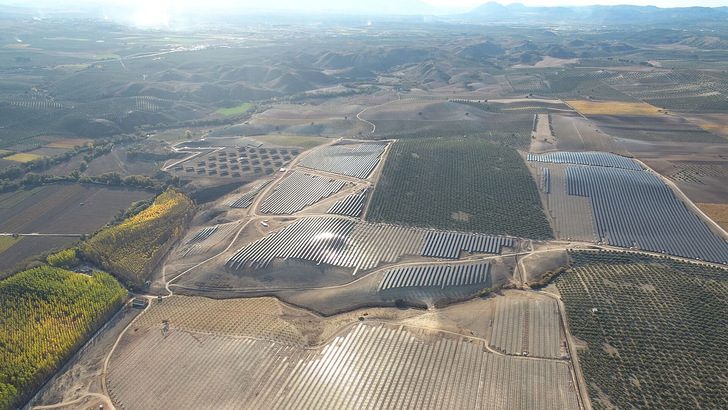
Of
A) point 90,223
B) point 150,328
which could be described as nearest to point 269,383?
point 150,328

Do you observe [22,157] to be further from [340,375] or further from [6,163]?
[340,375]

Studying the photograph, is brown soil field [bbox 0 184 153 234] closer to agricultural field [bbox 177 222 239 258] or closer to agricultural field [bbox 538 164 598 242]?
agricultural field [bbox 177 222 239 258]

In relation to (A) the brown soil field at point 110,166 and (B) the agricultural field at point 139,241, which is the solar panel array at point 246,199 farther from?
(A) the brown soil field at point 110,166

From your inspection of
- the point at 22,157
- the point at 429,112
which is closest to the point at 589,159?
the point at 429,112

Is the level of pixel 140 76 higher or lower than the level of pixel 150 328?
higher

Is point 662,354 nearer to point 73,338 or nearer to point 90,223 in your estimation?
point 73,338

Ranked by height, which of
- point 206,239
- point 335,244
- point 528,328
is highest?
point 335,244
